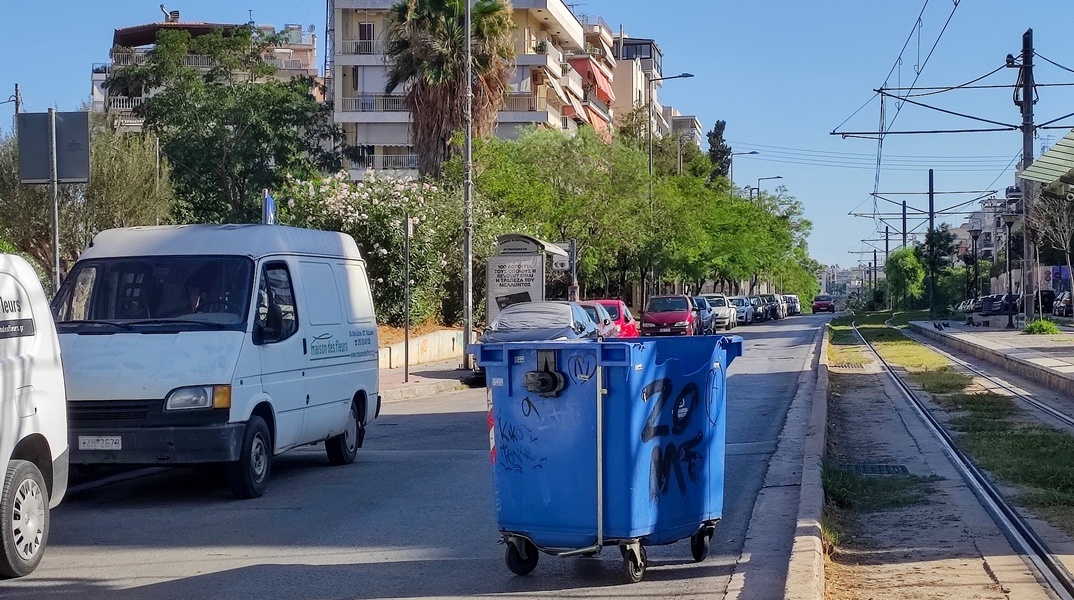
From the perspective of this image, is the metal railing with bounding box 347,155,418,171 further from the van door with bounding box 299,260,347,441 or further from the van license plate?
the van license plate

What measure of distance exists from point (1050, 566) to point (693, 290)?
8443cm

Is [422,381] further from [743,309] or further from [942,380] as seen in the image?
[743,309]

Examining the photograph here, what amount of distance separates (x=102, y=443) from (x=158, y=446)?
0.44 m

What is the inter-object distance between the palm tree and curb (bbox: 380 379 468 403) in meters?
17.9

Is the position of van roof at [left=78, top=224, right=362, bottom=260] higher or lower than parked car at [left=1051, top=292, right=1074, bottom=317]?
higher

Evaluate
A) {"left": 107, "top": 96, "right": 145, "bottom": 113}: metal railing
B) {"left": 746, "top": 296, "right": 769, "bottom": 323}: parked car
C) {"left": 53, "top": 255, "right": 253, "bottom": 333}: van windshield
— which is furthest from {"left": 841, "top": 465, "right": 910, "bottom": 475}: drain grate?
{"left": 746, "top": 296, "right": 769, "bottom": 323}: parked car

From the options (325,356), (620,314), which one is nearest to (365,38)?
(620,314)

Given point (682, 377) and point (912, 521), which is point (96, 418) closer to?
point (682, 377)

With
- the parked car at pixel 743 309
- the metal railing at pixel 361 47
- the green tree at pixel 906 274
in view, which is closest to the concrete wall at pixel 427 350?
the parked car at pixel 743 309

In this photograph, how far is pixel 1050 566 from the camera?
7.17 metres

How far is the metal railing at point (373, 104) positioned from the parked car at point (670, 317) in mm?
24923

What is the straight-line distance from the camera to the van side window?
10.6 m

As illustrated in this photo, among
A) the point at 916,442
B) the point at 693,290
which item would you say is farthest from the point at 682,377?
the point at 693,290

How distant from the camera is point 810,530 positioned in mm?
7672
